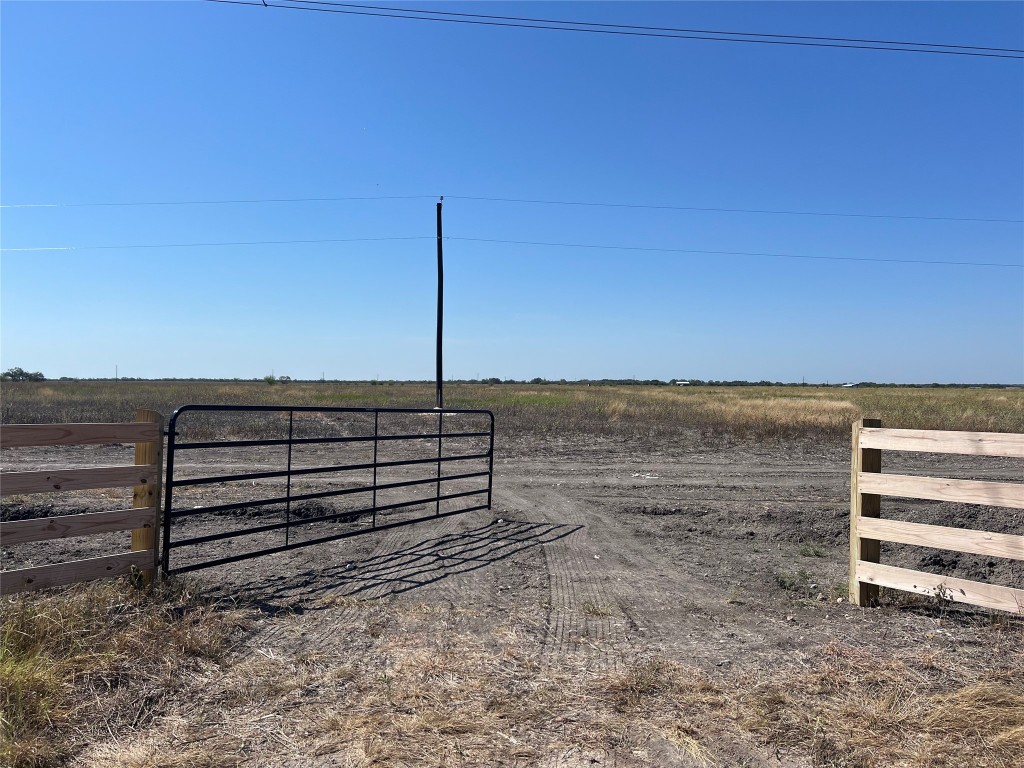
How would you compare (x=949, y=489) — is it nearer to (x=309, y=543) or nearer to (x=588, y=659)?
(x=588, y=659)

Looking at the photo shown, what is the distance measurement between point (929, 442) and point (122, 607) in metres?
6.31

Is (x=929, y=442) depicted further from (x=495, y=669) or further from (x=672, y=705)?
(x=495, y=669)

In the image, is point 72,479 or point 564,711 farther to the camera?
point 72,479

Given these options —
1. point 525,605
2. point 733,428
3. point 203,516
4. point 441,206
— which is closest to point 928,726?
point 525,605

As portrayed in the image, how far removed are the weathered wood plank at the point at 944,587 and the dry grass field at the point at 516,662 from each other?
167 mm

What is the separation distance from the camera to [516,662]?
469 centimetres

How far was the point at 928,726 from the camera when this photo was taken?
3.71 m

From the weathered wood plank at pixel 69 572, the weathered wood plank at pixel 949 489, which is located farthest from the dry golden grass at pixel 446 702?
the weathered wood plank at pixel 949 489

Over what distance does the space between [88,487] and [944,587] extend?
6.61 meters

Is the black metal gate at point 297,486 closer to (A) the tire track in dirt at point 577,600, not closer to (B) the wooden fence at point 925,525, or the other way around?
(A) the tire track in dirt at point 577,600

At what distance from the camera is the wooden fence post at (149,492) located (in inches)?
235

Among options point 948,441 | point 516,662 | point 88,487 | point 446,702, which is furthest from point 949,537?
point 88,487

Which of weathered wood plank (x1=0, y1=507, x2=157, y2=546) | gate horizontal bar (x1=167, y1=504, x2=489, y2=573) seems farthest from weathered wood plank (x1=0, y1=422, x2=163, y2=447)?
gate horizontal bar (x1=167, y1=504, x2=489, y2=573)

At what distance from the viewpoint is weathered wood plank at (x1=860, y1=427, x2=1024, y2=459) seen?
535 centimetres
